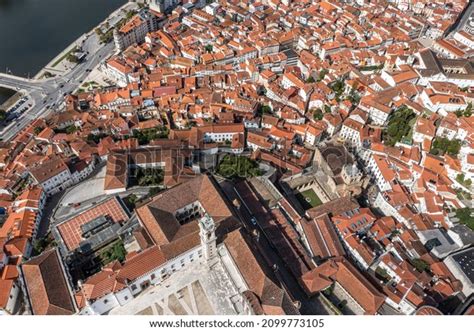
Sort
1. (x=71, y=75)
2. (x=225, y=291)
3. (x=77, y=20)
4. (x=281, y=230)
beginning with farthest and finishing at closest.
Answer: (x=77, y=20) → (x=71, y=75) → (x=281, y=230) → (x=225, y=291)

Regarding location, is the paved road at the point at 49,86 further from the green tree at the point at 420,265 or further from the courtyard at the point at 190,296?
the green tree at the point at 420,265

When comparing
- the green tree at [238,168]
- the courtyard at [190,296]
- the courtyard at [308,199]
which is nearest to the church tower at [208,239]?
the courtyard at [190,296]

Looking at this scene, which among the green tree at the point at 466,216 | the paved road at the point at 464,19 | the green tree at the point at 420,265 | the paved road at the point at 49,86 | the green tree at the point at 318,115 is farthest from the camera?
the paved road at the point at 464,19

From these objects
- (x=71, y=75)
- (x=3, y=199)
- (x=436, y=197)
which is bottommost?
(x=436, y=197)

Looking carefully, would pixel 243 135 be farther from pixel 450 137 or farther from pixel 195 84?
pixel 450 137

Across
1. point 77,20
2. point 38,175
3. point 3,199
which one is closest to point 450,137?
point 38,175

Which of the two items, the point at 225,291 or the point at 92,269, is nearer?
the point at 225,291
